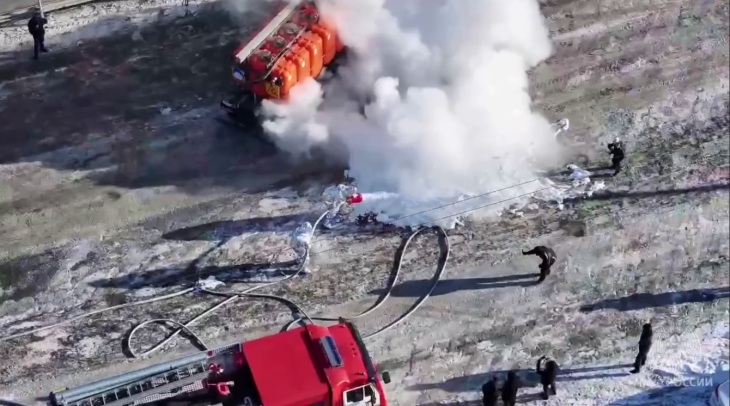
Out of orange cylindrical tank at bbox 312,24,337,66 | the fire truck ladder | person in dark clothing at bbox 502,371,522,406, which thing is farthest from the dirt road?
orange cylindrical tank at bbox 312,24,337,66

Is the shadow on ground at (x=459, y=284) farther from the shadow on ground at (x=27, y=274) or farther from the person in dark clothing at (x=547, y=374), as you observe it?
the shadow on ground at (x=27, y=274)

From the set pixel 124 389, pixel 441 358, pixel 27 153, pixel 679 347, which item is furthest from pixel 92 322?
pixel 679 347

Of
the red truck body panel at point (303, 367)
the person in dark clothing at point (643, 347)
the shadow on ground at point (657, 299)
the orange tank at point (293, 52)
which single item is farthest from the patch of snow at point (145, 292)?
the person in dark clothing at point (643, 347)

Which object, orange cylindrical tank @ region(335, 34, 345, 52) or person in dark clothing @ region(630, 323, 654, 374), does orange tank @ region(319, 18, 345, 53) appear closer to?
orange cylindrical tank @ region(335, 34, 345, 52)

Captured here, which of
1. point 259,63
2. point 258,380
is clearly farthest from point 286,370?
point 259,63

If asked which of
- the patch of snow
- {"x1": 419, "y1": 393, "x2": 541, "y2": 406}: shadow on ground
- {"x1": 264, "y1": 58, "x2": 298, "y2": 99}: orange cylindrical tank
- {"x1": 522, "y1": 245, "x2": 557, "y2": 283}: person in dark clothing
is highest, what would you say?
{"x1": 264, "y1": 58, "x2": 298, "y2": 99}: orange cylindrical tank

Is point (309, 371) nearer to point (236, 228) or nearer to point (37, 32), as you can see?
point (236, 228)

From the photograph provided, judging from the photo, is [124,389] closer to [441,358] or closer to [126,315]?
[126,315]
